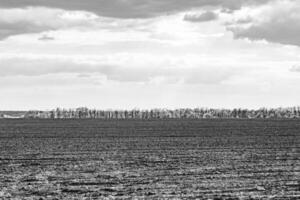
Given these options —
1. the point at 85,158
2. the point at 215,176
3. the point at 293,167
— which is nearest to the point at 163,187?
the point at 215,176

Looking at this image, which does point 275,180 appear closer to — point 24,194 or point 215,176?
point 215,176

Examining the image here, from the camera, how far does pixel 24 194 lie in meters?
29.1

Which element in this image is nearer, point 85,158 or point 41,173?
point 41,173

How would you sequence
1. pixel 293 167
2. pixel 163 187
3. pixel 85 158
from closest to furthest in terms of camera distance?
pixel 163 187
pixel 293 167
pixel 85 158

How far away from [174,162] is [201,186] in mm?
14913

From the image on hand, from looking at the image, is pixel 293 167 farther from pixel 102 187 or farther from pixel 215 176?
pixel 102 187

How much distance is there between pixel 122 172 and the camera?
3897 cm

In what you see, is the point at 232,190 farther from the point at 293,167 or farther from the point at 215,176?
the point at 293,167

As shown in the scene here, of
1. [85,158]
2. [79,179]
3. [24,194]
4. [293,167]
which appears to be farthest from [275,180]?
[85,158]

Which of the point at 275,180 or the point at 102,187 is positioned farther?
the point at 275,180

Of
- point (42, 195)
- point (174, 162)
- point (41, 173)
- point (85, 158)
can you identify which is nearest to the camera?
point (42, 195)

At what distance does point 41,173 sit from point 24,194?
968 centimetres

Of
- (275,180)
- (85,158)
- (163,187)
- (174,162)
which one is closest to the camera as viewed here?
(163,187)

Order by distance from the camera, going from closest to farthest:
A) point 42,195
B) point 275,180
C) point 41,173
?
point 42,195 → point 275,180 → point 41,173
